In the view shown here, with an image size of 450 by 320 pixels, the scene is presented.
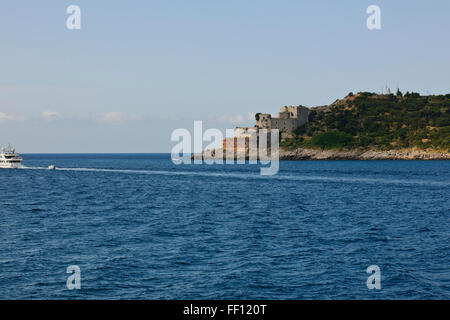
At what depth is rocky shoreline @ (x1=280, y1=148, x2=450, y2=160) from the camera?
6417 inches

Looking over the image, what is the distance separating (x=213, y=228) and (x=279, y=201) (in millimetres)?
20062

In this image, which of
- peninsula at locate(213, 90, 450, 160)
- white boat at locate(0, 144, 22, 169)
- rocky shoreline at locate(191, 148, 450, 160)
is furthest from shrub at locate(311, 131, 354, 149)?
white boat at locate(0, 144, 22, 169)

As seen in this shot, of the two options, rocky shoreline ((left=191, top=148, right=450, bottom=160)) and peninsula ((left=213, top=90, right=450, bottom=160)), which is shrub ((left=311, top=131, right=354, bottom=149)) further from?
rocky shoreline ((left=191, top=148, right=450, bottom=160))

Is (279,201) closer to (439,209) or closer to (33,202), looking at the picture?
(439,209)

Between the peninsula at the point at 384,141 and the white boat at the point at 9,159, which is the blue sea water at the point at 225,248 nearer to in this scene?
the white boat at the point at 9,159

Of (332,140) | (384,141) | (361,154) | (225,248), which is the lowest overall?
(225,248)

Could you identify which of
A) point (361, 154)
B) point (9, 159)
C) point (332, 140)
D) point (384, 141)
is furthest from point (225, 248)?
point (332, 140)

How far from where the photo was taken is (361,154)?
581ft

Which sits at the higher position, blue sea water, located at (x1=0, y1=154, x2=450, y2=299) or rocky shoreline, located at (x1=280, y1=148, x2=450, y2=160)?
rocky shoreline, located at (x1=280, y1=148, x2=450, y2=160)

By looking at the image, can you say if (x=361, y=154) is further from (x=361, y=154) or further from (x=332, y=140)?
(x=332, y=140)

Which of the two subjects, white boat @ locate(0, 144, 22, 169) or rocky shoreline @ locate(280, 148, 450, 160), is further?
rocky shoreline @ locate(280, 148, 450, 160)

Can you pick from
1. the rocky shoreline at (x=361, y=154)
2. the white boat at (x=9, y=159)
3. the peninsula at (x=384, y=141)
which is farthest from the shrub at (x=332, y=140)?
the white boat at (x=9, y=159)

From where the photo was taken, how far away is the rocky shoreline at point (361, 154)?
163 m
